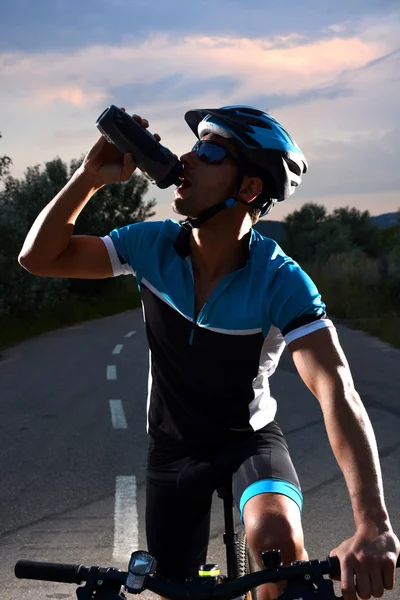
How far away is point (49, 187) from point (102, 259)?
33517mm

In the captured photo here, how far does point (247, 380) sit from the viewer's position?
2814mm

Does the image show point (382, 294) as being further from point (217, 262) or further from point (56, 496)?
point (217, 262)

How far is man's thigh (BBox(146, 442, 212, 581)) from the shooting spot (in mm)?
2859

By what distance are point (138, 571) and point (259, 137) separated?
1621mm

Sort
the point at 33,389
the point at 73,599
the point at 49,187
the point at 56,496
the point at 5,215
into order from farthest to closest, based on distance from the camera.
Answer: the point at 49,187 < the point at 5,215 < the point at 33,389 < the point at 56,496 < the point at 73,599

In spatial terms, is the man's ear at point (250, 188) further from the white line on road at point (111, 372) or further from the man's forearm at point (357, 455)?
the white line on road at point (111, 372)

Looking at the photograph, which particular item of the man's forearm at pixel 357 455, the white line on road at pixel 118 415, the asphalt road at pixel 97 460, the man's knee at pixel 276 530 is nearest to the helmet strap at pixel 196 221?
the man's forearm at pixel 357 455

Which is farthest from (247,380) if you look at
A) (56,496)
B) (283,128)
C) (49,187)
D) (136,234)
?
(49,187)

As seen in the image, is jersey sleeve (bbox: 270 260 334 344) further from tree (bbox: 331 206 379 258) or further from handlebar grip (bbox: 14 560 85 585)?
tree (bbox: 331 206 379 258)

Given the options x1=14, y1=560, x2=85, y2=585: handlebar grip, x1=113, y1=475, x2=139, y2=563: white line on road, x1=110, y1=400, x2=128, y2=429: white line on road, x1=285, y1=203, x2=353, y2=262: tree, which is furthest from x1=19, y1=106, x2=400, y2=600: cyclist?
x1=285, y1=203, x2=353, y2=262: tree

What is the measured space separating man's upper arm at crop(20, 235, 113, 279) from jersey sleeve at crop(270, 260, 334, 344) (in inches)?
28.1

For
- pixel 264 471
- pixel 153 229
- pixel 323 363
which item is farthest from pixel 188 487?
pixel 153 229

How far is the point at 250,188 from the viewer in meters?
3.02

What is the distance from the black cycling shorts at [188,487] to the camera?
278 centimetres
